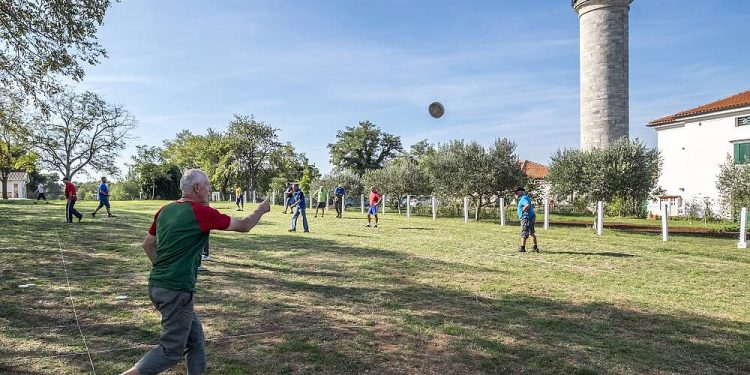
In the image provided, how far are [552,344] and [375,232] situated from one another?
43.8ft

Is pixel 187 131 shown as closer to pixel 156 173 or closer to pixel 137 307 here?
pixel 156 173

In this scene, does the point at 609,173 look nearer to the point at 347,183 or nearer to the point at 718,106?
the point at 718,106

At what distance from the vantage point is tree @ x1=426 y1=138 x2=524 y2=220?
2941 cm

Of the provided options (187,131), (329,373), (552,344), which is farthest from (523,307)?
(187,131)

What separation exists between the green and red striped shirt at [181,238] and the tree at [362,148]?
71761 mm

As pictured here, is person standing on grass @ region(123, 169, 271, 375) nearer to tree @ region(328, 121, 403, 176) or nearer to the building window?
the building window

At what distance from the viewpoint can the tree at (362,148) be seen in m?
76.2

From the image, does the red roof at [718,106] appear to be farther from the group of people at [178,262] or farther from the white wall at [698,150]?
the group of people at [178,262]

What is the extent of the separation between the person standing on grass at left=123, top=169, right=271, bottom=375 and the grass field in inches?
40.9

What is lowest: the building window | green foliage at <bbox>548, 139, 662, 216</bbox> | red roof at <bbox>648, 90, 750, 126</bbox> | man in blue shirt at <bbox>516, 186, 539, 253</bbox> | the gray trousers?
the gray trousers

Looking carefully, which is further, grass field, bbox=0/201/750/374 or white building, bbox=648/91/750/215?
white building, bbox=648/91/750/215

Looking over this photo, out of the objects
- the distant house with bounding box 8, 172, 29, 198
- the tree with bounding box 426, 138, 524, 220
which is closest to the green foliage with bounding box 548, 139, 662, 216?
the tree with bounding box 426, 138, 524, 220

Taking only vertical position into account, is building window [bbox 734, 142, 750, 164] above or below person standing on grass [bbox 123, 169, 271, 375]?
above

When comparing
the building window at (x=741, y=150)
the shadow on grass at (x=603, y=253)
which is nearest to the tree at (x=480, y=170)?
the shadow on grass at (x=603, y=253)
